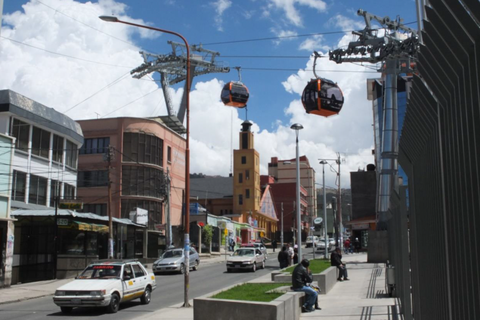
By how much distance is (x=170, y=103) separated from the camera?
71562 millimetres

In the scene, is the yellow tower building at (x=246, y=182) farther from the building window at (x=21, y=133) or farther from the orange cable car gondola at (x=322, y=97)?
the orange cable car gondola at (x=322, y=97)

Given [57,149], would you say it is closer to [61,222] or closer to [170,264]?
[61,222]

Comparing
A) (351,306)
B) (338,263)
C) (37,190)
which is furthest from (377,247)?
(37,190)

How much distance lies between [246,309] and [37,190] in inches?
1077

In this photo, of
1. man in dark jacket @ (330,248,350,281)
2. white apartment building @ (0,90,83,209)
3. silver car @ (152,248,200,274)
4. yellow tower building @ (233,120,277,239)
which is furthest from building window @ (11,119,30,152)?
yellow tower building @ (233,120,277,239)

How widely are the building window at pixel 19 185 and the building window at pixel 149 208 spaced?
70.6 feet

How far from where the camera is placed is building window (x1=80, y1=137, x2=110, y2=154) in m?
57.1

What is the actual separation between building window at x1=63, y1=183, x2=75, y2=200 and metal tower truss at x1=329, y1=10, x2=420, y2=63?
2164 cm

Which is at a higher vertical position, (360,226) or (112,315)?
(360,226)

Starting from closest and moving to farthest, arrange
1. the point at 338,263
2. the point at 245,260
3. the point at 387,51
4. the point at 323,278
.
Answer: the point at 323,278 < the point at 338,263 < the point at 387,51 < the point at 245,260

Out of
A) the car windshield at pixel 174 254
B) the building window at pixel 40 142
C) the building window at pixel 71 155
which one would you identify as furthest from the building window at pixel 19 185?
the car windshield at pixel 174 254

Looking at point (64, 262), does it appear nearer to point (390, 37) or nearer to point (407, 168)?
point (390, 37)

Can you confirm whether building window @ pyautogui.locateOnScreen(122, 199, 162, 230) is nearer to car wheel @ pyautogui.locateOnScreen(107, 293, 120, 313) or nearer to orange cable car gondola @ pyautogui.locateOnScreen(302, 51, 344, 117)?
orange cable car gondola @ pyautogui.locateOnScreen(302, 51, 344, 117)

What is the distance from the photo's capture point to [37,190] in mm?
34719
